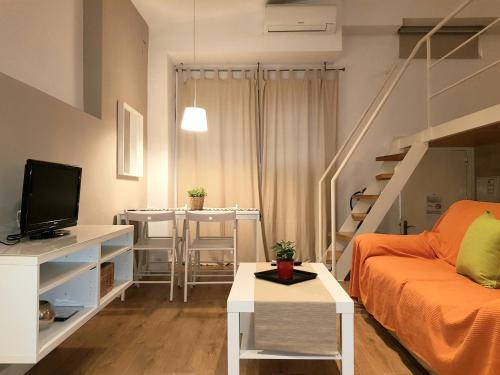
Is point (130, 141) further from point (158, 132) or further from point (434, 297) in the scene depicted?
point (434, 297)

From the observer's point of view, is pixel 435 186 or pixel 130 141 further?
pixel 435 186

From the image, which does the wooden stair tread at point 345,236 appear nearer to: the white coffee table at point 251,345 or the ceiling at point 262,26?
the white coffee table at point 251,345

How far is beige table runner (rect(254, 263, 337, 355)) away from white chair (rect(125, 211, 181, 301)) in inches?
66.4

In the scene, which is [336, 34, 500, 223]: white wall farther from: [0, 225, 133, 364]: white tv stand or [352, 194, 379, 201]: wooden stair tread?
[0, 225, 133, 364]: white tv stand

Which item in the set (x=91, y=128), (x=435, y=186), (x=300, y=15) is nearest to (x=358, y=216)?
(x=435, y=186)

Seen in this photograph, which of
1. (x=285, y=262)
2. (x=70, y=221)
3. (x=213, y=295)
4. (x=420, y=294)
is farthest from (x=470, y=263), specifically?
(x=70, y=221)

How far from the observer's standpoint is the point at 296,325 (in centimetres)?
162

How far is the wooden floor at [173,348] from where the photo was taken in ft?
6.48

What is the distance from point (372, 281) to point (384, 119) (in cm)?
269

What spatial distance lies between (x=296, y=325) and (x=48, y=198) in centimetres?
145

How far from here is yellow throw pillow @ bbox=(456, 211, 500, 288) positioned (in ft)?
6.26

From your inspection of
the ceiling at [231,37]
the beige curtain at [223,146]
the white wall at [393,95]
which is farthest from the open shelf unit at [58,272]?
the white wall at [393,95]

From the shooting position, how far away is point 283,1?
4.10 metres

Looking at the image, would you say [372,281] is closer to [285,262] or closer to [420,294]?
[420,294]
